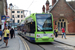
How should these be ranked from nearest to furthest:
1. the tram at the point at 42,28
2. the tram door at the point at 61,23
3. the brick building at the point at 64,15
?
the tram at the point at 42,28
the brick building at the point at 64,15
the tram door at the point at 61,23

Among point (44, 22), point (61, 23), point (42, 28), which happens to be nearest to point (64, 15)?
point (61, 23)

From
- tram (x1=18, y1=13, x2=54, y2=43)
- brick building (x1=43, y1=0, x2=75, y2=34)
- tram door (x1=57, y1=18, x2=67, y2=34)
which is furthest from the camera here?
tram door (x1=57, y1=18, x2=67, y2=34)

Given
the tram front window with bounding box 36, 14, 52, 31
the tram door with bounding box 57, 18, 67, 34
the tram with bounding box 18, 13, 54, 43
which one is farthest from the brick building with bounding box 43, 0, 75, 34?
the tram with bounding box 18, 13, 54, 43

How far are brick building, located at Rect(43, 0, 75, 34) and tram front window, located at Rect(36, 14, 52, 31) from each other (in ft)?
53.4

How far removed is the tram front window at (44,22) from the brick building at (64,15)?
16273 millimetres

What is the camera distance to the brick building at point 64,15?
31125 mm

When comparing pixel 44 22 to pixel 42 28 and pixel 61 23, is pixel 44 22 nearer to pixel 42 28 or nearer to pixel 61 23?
pixel 42 28

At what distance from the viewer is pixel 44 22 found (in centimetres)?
1463

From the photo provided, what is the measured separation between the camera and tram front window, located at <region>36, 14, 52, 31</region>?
47.5 ft

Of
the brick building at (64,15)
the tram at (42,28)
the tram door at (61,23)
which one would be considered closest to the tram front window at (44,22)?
the tram at (42,28)

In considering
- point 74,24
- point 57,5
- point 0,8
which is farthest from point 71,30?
point 0,8

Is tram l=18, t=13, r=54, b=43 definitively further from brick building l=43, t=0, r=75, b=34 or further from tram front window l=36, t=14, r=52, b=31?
brick building l=43, t=0, r=75, b=34

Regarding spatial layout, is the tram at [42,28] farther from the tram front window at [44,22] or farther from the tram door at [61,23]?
the tram door at [61,23]

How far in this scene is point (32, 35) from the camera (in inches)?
600
